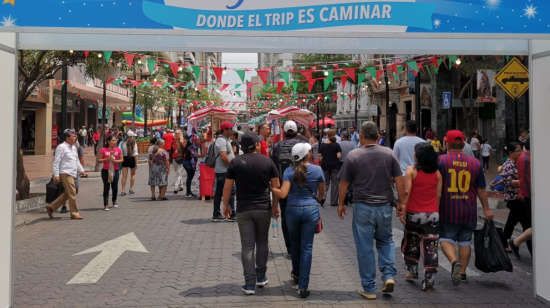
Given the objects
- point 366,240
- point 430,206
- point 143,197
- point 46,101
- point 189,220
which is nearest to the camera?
point 366,240

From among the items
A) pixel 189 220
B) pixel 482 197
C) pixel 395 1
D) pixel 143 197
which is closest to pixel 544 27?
pixel 395 1

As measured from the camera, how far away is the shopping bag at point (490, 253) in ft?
20.4

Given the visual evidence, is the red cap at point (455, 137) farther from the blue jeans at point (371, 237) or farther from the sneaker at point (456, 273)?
the sneaker at point (456, 273)

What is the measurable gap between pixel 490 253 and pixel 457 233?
408mm

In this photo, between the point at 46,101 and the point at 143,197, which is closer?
the point at 143,197

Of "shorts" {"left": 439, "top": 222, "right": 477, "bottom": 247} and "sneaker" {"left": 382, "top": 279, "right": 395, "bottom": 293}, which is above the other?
"shorts" {"left": 439, "top": 222, "right": 477, "bottom": 247}

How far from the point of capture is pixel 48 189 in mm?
11617

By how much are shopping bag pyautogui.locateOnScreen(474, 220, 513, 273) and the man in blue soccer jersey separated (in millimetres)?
121

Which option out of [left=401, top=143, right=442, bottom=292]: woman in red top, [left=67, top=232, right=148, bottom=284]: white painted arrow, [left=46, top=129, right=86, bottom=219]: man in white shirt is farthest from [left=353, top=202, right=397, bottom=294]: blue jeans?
[left=46, top=129, right=86, bottom=219]: man in white shirt

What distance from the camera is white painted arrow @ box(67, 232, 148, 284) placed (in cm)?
696

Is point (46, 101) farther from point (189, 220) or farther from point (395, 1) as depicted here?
point (395, 1)

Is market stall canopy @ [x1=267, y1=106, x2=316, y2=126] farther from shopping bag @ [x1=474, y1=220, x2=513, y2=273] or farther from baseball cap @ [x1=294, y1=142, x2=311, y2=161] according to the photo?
baseball cap @ [x1=294, y1=142, x2=311, y2=161]

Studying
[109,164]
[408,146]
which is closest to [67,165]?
[109,164]

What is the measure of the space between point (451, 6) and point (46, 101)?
109ft
